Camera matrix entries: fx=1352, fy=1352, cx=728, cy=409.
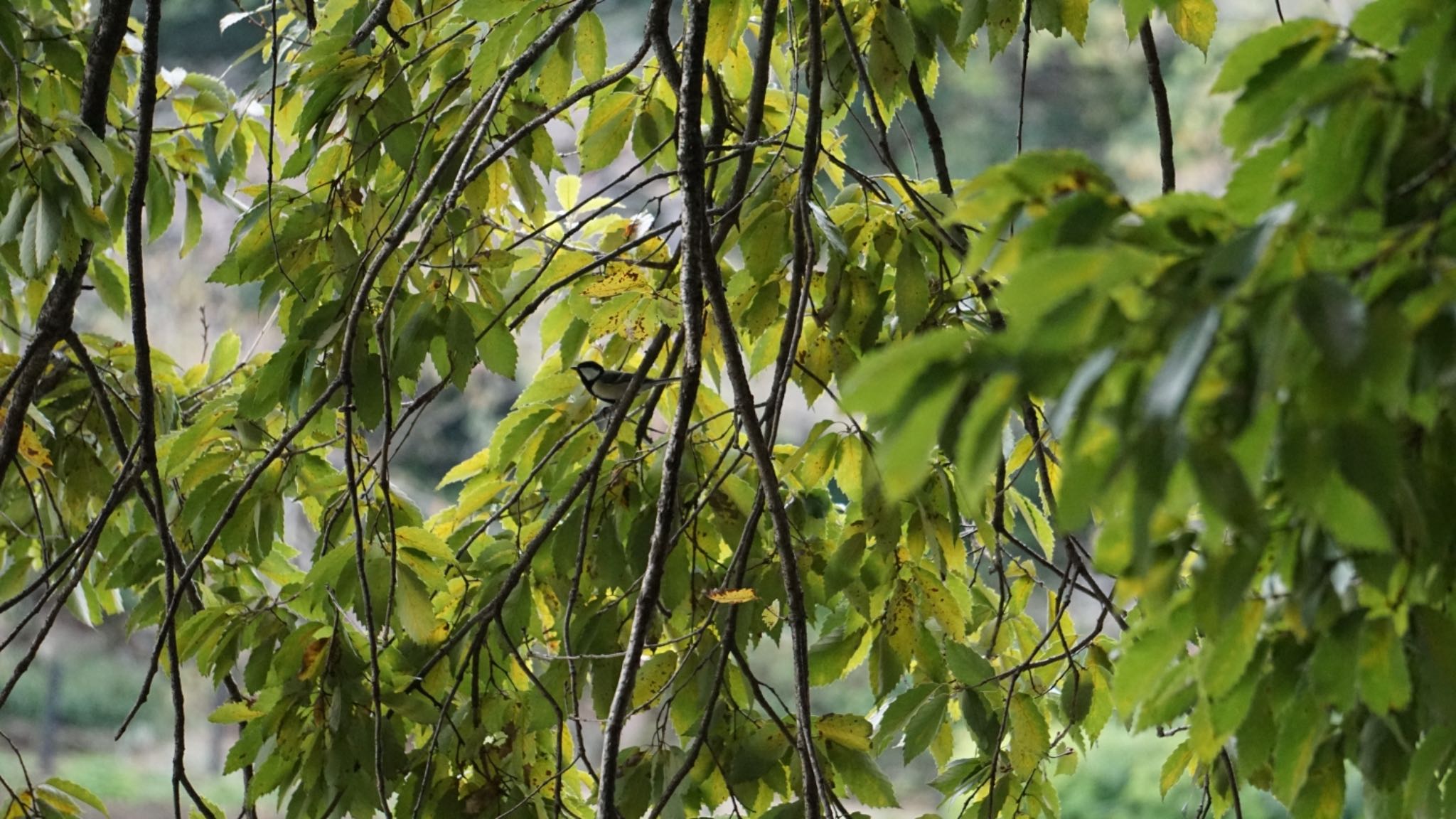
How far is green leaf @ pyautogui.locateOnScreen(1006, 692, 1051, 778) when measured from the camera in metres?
1.26

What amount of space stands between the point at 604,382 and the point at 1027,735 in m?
0.57

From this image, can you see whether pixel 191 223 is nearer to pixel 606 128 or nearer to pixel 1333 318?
pixel 606 128

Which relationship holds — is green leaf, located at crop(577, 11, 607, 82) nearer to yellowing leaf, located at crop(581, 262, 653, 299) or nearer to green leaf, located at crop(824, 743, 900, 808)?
yellowing leaf, located at crop(581, 262, 653, 299)

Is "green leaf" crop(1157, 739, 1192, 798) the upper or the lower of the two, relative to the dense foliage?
lower

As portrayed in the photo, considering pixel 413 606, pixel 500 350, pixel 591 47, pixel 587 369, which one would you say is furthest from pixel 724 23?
pixel 413 606

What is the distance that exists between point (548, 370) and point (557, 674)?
0.36 m

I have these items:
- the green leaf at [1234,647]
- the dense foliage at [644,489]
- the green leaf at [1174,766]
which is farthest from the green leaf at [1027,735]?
the green leaf at [1234,647]

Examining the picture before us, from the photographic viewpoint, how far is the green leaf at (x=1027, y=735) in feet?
4.14

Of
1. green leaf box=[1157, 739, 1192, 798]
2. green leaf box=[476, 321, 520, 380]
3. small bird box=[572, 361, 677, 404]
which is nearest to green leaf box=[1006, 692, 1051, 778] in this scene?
green leaf box=[1157, 739, 1192, 798]

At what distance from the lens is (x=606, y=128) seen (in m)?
1.31

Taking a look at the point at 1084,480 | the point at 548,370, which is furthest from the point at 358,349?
the point at 1084,480

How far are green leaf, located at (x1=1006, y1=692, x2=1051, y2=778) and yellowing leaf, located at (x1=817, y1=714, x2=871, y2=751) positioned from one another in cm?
18

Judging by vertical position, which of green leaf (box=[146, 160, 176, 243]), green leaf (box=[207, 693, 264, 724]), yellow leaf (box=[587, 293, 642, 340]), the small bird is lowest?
green leaf (box=[207, 693, 264, 724])

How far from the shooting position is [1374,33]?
21.4 inches
